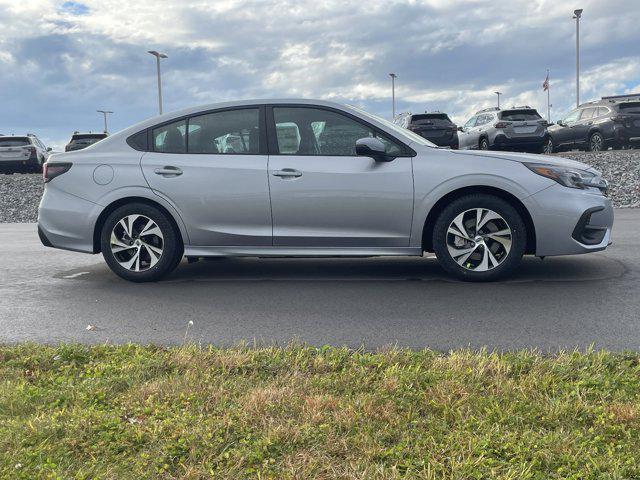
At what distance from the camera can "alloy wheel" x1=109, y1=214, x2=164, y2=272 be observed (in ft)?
21.1

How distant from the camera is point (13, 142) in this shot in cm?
2597

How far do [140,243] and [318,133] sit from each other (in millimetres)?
1985

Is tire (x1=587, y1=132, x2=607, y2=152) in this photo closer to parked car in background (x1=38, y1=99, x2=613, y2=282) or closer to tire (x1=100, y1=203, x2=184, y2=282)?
parked car in background (x1=38, y1=99, x2=613, y2=282)

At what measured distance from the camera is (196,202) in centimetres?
Answer: 632

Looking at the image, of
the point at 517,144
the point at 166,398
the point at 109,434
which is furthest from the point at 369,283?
the point at 517,144

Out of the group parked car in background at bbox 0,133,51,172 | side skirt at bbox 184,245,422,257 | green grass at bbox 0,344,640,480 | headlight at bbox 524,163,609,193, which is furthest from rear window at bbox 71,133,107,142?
green grass at bbox 0,344,640,480

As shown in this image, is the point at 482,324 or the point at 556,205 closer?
the point at 482,324

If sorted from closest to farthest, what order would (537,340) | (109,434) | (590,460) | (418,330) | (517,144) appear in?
(590,460), (109,434), (537,340), (418,330), (517,144)

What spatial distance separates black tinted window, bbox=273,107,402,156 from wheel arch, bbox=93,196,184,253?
1.22 metres

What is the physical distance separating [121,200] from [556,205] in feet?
13.0

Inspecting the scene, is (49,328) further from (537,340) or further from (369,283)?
(537,340)

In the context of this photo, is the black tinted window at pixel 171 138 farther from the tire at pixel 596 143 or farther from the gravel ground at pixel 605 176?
the tire at pixel 596 143

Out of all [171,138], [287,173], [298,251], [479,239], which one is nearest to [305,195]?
[287,173]

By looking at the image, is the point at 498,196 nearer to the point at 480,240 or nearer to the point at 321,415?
the point at 480,240
